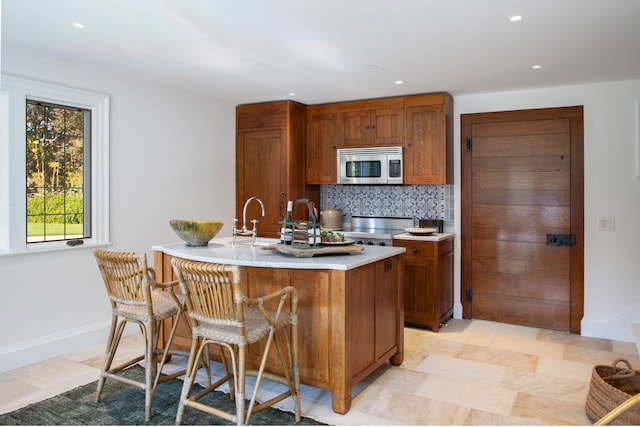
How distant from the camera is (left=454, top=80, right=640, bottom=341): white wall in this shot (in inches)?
168

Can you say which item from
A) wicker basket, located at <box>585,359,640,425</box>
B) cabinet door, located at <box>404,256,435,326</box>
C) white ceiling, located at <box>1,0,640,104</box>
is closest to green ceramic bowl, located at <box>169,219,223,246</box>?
white ceiling, located at <box>1,0,640,104</box>

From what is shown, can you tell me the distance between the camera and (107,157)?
4.10m

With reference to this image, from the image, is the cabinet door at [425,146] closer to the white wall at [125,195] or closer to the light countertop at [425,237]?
the light countertop at [425,237]

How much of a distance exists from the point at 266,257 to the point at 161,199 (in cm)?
204

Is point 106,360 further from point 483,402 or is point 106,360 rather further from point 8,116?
point 483,402

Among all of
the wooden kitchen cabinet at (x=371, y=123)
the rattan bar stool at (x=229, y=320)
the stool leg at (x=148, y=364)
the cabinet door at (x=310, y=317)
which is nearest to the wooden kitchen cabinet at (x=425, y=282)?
the wooden kitchen cabinet at (x=371, y=123)

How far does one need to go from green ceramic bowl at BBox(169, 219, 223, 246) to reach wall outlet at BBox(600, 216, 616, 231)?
345cm

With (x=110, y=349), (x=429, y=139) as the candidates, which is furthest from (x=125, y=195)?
(x=429, y=139)

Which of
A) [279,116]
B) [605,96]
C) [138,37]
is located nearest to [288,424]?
[138,37]

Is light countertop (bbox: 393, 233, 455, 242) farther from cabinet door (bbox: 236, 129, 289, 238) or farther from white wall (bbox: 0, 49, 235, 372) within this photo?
white wall (bbox: 0, 49, 235, 372)

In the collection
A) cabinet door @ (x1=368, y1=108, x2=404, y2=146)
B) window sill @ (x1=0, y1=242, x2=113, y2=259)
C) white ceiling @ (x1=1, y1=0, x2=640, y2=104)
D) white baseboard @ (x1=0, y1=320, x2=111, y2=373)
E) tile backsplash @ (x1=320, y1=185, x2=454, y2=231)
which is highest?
white ceiling @ (x1=1, y1=0, x2=640, y2=104)

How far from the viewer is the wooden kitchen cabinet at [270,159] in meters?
5.21

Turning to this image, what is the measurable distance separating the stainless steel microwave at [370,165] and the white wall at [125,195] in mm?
1313

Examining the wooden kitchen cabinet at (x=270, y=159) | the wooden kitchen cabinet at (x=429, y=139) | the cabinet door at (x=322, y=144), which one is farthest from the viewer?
the cabinet door at (x=322, y=144)
